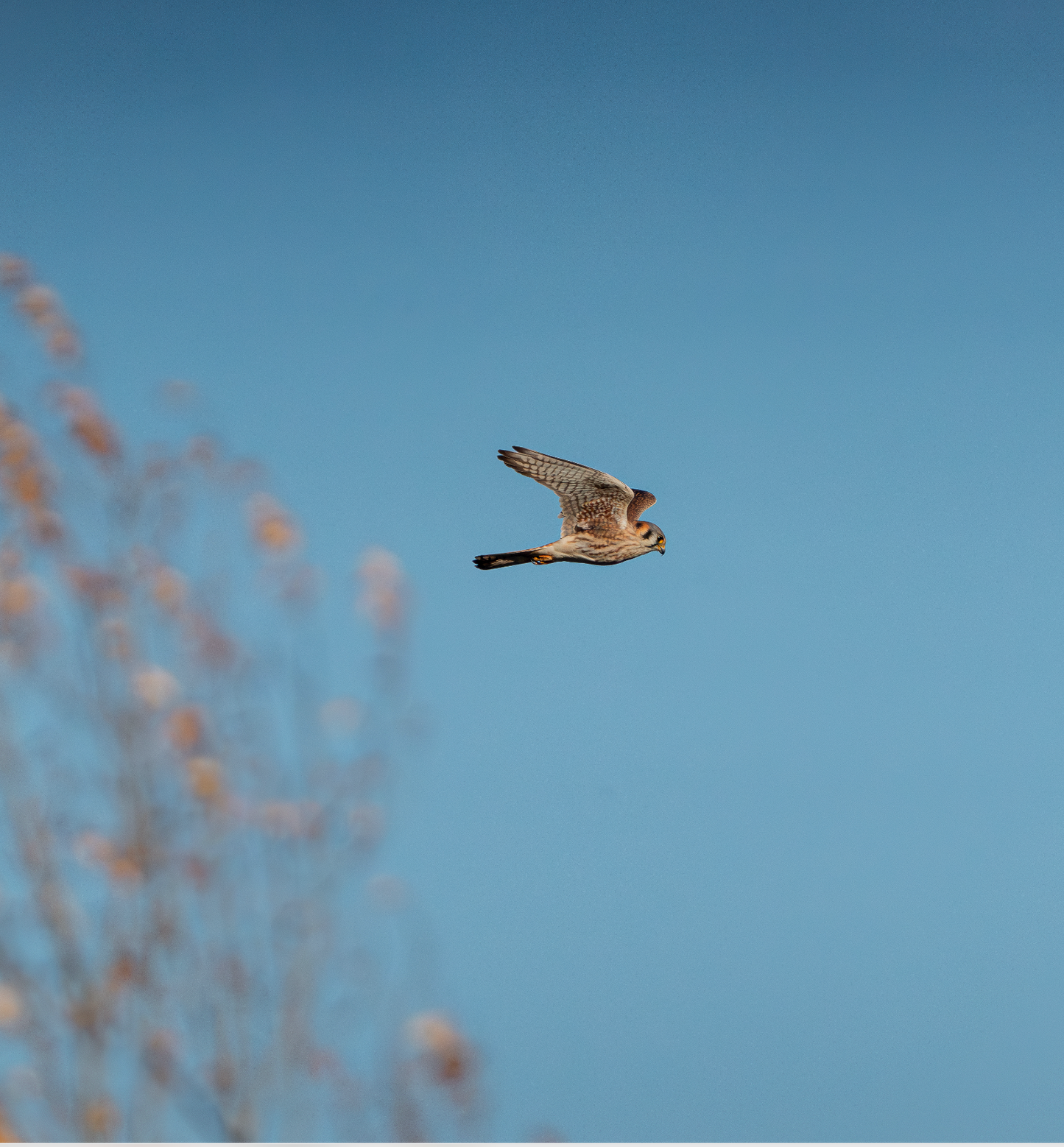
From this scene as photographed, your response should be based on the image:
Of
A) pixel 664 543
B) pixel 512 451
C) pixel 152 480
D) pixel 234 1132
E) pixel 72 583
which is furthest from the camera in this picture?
pixel 664 543

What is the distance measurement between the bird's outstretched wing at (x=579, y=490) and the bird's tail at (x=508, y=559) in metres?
0.26

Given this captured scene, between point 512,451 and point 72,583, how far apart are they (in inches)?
184

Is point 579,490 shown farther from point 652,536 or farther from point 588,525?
point 652,536

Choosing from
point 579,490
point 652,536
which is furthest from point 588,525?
point 652,536

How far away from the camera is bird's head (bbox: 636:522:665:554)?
366 inches

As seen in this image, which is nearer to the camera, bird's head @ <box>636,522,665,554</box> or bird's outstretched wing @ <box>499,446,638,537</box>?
bird's outstretched wing @ <box>499,446,638,537</box>

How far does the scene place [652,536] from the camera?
9422 millimetres

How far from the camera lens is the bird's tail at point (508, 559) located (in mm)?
8875

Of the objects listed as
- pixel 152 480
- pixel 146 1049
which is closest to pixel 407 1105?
pixel 146 1049

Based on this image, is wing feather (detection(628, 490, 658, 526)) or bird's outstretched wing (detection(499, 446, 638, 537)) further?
wing feather (detection(628, 490, 658, 526))

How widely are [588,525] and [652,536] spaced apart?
68cm

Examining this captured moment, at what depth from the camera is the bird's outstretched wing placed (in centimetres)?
838

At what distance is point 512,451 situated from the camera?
8.29 meters

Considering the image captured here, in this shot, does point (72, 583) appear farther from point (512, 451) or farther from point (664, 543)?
point (664, 543)
